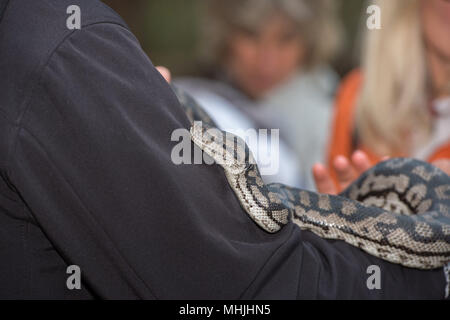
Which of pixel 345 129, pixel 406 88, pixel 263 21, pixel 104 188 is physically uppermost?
pixel 263 21

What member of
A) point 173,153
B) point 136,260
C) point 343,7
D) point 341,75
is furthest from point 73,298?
point 343,7

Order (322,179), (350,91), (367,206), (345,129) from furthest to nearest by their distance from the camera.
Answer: (350,91) → (345,129) → (322,179) → (367,206)

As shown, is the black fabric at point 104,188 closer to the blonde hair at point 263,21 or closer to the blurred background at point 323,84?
the blurred background at point 323,84

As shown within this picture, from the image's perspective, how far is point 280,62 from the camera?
5.30m

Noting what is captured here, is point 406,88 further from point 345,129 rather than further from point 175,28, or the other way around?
point 175,28

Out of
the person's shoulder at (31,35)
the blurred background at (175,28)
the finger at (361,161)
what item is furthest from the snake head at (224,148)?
the blurred background at (175,28)

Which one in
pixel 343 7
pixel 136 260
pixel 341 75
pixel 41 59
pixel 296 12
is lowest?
pixel 136 260

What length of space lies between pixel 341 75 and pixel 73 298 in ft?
26.4

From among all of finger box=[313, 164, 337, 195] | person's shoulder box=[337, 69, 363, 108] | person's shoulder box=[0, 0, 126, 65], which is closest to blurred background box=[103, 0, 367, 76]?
person's shoulder box=[337, 69, 363, 108]

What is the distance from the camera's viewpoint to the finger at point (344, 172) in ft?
8.86

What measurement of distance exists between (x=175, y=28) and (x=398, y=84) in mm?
7333

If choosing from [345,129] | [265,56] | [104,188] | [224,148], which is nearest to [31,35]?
[104,188]

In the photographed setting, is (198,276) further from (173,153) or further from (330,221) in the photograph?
(330,221)

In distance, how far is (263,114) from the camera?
4.65m
